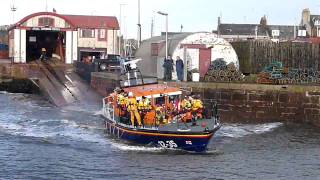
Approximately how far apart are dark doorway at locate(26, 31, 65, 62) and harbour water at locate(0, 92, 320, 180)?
28.3 m

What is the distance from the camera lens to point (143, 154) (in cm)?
2045

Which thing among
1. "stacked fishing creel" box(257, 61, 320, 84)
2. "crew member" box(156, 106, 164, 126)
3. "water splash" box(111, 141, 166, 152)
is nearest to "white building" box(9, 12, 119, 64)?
"stacked fishing creel" box(257, 61, 320, 84)

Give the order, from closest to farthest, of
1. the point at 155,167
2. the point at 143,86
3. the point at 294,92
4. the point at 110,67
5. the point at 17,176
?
the point at 17,176 < the point at 155,167 < the point at 143,86 < the point at 294,92 < the point at 110,67

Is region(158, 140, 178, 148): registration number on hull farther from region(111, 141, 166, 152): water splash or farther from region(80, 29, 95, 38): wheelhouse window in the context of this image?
region(80, 29, 95, 38): wheelhouse window

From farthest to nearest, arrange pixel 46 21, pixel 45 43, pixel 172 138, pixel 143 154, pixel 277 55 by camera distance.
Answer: pixel 45 43, pixel 46 21, pixel 277 55, pixel 172 138, pixel 143 154

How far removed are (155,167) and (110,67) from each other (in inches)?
Answer: 965

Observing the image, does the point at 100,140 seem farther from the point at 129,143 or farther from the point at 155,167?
the point at 155,167

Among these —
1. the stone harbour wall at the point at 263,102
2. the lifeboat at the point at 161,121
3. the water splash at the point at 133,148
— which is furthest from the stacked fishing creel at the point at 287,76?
the water splash at the point at 133,148

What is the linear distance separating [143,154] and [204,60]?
14789 mm

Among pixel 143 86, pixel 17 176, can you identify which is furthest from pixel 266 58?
pixel 17 176

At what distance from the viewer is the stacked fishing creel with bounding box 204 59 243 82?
32062 mm

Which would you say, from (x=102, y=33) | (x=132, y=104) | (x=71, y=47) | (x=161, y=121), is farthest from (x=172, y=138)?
(x=102, y=33)

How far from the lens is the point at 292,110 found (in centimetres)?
2925

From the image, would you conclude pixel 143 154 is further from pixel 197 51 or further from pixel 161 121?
pixel 197 51
